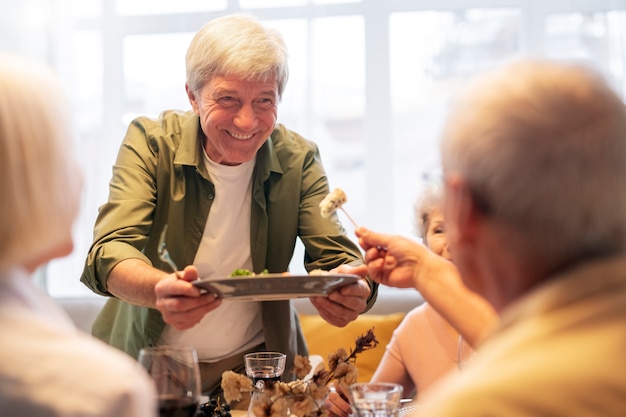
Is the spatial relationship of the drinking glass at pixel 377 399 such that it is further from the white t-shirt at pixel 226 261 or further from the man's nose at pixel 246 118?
the man's nose at pixel 246 118

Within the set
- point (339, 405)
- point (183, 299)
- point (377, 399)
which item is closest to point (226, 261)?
point (183, 299)

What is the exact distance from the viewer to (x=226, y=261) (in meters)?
2.63

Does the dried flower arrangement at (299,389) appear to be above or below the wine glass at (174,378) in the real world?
below

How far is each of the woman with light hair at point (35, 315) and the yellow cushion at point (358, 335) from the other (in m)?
3.25

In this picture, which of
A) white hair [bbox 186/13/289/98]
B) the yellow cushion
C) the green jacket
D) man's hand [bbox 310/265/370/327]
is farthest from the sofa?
white hair [bbox 186/13/289/98]

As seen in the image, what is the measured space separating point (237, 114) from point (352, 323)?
7.02 feet

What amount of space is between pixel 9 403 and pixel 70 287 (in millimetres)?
4175

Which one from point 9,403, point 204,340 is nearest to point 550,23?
point 204,340

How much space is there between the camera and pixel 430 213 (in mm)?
2895

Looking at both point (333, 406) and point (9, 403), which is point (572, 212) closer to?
point (9, 403)

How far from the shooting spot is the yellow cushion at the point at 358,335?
432 cm

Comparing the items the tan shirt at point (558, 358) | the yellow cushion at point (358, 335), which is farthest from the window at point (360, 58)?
the tan shirt at point (558, 358)

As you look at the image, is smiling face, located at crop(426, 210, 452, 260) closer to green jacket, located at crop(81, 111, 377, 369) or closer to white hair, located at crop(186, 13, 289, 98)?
green jacket, located at crop(81, 111, 377, 369)

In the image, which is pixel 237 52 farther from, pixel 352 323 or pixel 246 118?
pixel 352 323
